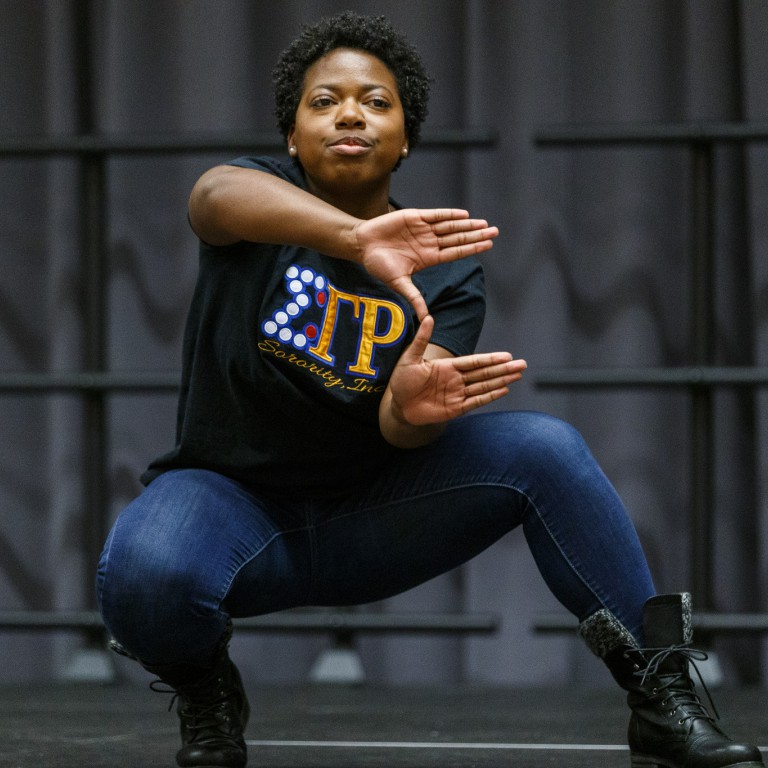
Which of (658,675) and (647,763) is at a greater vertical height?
(658,675)

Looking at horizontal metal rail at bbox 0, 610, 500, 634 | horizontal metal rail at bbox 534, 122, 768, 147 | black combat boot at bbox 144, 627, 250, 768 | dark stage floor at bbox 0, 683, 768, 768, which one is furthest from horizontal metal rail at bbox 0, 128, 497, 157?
black combat boot at bbox 144, 627, 250, 768

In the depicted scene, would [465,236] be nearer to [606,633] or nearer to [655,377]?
[606,633]

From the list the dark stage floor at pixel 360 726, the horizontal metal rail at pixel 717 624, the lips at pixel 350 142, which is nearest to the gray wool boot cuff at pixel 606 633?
the dark stage floor at pixel 360 726

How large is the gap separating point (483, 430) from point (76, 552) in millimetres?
1493

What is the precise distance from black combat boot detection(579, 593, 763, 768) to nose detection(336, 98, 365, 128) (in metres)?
0.62

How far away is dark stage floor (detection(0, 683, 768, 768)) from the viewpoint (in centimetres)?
164

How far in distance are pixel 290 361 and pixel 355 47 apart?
0.40m

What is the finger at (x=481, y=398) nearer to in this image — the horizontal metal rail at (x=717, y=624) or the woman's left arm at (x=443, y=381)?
the woman's left arm at (x=443, y=381)

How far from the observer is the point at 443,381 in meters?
1.34

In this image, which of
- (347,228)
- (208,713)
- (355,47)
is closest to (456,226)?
(347,228)

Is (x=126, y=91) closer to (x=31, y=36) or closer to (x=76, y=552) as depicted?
(x=31, y=36)

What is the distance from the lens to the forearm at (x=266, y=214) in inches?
53.2

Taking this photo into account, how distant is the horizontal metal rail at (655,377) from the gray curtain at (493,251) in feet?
0.23

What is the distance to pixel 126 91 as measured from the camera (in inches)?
109
